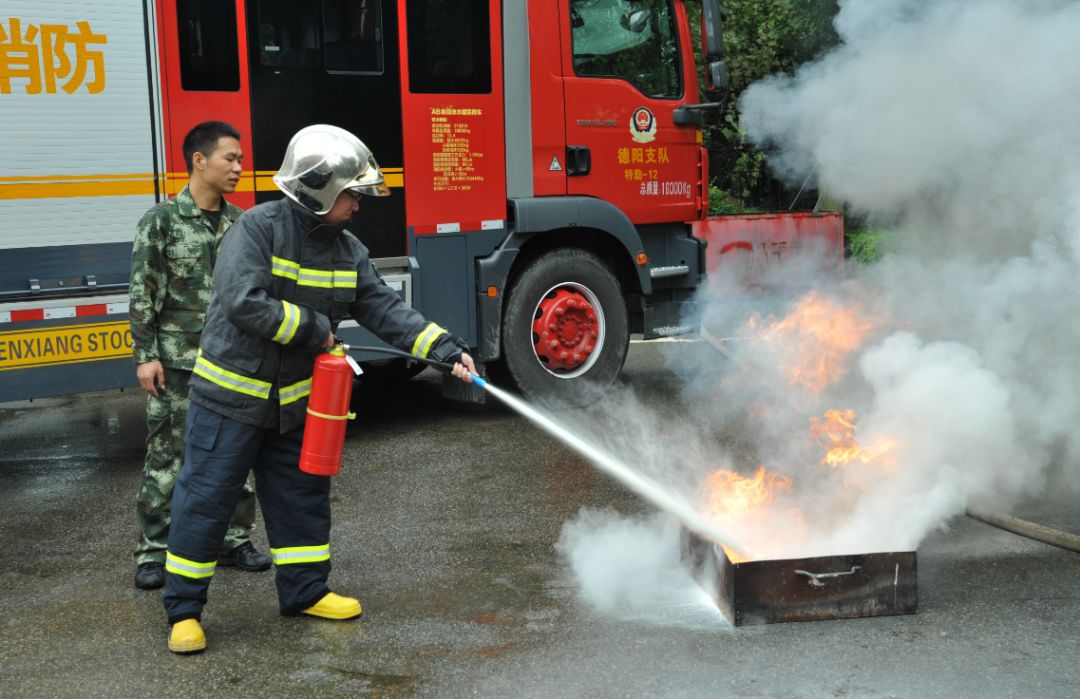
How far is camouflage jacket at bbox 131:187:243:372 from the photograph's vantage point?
15.2ft

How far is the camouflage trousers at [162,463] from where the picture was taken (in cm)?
473

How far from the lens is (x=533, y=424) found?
782 centimetres

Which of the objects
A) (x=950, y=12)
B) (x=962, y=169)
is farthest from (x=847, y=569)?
(x=950, y=12)

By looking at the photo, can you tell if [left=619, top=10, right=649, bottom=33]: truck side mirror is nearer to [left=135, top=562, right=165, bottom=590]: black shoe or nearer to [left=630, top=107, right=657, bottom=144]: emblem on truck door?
[left=630, top=107, right=657, bottom=144]: emblem on truck door

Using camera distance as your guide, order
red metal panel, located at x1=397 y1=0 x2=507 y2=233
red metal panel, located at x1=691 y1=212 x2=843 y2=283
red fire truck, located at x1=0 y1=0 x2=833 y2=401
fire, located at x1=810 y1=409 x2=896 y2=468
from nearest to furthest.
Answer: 1. fire, located at x1=810 y1=409 x2=896 y2=468
2. red fire truck, located at x1=0 y1=0 x2=833 y2=401
3. red metal panel, located at x1=397 y1=0 x2=507 y2=233
4. red metal panel, located at x1=691 y1=212 x2=843 y2=283

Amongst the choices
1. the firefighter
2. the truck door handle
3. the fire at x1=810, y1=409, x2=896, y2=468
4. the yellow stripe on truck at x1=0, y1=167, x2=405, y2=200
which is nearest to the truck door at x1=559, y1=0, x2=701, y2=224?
the truck door handle

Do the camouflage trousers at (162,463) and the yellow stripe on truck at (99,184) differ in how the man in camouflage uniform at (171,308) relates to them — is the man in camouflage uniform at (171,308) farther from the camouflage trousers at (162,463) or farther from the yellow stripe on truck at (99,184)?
the yellow stripe on truck at (99,184)

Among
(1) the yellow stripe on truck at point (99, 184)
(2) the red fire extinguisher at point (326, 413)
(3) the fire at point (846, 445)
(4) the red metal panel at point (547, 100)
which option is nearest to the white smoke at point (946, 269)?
(3) the fire at point (846, 445)

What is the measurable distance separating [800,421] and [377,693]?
171 inches

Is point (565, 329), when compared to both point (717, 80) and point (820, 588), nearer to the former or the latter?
point (717, 80)

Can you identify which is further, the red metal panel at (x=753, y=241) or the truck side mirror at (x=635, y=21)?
the red metal panel at (x=753, y=241)

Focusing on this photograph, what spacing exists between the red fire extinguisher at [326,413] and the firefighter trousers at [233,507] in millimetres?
200

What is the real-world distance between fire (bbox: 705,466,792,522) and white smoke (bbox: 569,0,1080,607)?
15 centimetres

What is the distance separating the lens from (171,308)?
475 centimetres
